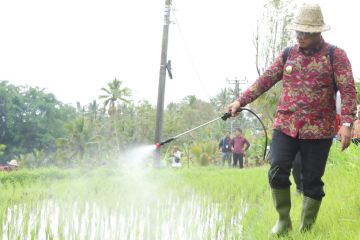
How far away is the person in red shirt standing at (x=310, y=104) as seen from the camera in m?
3.16

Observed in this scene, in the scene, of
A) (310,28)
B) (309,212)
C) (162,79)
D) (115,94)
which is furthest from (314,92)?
(115,94)

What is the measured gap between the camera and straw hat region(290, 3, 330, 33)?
316 centimetres

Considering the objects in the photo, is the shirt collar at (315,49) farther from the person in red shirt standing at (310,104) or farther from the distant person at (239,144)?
the distant person at (239,144)

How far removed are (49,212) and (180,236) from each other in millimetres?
1635

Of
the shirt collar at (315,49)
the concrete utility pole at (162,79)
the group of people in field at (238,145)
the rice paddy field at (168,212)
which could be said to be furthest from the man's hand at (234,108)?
the group of people in field at (238,145)

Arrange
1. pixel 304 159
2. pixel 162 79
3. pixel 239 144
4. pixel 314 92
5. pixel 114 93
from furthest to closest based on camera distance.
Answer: pixel 114 93
pixel 239 144
pixel 162 79
pixel 304 159
pixel 314 92

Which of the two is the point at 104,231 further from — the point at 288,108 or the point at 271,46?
the point at 271,46

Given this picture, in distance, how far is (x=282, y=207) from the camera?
3471 millimetres

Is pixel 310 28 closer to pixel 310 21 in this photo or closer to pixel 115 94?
pixel 310 21

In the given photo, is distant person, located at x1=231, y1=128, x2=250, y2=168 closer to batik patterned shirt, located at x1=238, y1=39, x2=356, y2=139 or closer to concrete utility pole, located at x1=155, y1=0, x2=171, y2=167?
concrete utility pole, located at x1=155, y1=0, x2=171, y2=167

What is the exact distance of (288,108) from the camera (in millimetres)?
3287

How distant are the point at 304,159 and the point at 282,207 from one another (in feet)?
1.12

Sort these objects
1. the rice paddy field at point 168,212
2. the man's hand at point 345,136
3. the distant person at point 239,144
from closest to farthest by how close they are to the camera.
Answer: the man's hand at point 345,136, the rice paddy field at point 168,212, the distant person at point 239,144

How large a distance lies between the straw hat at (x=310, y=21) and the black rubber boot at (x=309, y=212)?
0.98 meters
